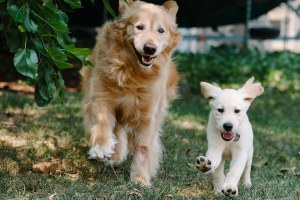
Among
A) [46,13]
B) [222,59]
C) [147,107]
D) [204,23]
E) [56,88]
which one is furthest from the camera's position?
[204,23]

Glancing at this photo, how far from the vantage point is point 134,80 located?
4.59 meters

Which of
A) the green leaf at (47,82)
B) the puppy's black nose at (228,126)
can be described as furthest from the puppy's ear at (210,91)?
the green leaf at (47,82)

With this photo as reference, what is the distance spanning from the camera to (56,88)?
366 centimetres

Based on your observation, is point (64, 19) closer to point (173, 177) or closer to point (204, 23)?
point (173, 177)

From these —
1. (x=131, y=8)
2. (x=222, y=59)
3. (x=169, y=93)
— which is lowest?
(x=222, y=59)

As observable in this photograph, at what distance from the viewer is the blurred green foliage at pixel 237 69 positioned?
1272 centimetres

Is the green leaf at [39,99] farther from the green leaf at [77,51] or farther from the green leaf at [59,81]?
the green leaf at [77,51]

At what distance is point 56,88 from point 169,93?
2092 millimetres

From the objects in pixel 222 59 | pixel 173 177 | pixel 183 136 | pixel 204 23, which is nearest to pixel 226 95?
pixel 173 177

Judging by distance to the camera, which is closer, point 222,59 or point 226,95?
point 226,95

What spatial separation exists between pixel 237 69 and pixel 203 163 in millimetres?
9747

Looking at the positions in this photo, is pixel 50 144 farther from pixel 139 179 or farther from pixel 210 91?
pixel 210 91

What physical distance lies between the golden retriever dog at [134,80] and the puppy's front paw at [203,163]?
0.86m

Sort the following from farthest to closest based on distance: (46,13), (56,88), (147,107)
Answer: (147,107)
(56,88)
(46,13)
